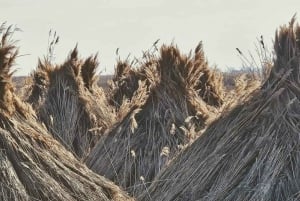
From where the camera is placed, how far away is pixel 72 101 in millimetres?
10414

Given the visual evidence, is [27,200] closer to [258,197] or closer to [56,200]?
[56,200]

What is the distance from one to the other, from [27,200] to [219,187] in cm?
149

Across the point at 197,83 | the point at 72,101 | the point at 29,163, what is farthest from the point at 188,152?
the point at 72,101

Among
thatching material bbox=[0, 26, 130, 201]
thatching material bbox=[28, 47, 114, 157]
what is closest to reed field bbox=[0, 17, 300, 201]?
thatching material bbox=[0, 26, 130, 201]

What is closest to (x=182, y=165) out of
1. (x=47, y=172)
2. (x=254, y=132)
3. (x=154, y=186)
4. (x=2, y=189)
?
(x=154, y=186)

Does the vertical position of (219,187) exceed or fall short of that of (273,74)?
it falls short

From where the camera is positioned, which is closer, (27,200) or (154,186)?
(27,200)

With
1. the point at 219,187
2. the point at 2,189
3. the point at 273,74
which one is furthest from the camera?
the point at 273,74

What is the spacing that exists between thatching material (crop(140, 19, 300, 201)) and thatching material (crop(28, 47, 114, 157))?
338 centimetres

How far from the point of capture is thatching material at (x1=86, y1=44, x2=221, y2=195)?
316 inches

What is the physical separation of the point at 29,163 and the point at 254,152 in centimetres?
176

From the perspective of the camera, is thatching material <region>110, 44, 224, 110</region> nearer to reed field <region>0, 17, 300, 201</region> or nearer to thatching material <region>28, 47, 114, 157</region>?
thatching material <region>28, 47, 114, 157</region>

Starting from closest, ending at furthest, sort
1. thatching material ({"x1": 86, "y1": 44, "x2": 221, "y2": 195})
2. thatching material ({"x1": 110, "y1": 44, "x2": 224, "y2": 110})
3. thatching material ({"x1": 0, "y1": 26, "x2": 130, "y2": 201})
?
thatching material ({"x1": 0, "y1": 26, "x2": 130, "y2": 201}), thatching material ({"x1": 86, "y1": 44, "x2": 221, "y2": 195}), thatching material ({"x1": 110, "y1": 44, "x2": 224, "y2": 110})

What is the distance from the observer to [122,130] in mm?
8383
